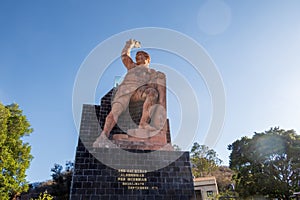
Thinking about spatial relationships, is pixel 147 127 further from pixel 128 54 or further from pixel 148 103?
pixel 128 54

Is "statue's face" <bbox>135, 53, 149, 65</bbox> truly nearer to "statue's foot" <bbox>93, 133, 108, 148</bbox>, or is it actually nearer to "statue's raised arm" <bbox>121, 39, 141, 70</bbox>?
"statue's raised arm" <bbox>121, 39, 141, 70</bbox>

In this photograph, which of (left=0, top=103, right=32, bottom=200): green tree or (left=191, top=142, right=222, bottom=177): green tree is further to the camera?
(left=191, top=142, right=222, bottom=177): green tree

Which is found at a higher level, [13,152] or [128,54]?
[128,54]

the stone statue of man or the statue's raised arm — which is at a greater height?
the statue's raised arm

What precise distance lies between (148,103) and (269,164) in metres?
10.0

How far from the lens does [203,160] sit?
26.4 metres

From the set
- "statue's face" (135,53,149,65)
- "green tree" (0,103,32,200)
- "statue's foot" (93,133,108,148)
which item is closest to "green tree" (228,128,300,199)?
"statue's face" (135,53,149,65)

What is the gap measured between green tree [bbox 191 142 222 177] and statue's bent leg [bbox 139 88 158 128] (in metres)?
21.5

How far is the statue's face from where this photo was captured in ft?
24.2

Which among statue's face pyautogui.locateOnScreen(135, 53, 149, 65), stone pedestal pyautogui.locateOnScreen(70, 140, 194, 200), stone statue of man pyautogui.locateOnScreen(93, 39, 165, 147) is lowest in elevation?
stone pedestal pyautogui.locateOnScreen(70, 140, 194, 200)

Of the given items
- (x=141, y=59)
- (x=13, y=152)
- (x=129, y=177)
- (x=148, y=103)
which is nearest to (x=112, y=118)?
(x=148, y=103)

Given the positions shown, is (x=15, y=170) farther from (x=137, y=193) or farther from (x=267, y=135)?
(x=267, y=135)

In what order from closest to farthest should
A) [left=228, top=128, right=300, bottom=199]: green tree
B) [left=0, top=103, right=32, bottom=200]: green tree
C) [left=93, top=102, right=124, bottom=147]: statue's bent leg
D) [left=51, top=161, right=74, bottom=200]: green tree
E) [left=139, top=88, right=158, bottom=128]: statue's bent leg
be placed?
Result: [left=93, top=102, right=124, bottom=147]: statue's bent leg → [left=139, top=88, right=158, bottom=128]: statue's bent leg → [left=228, top=128, right=300, bottom=199]: green tree → [left=0, top=103, right=32, bottom=200]: green tree → [left=51, top=161, right=74, bottom=200]: green tree

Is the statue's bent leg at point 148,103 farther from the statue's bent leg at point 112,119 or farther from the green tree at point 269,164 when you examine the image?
the green tree at point 269,164
